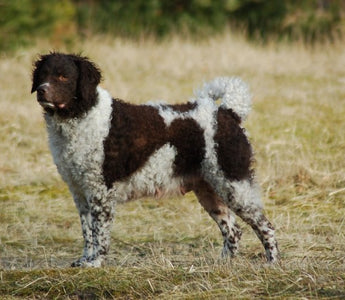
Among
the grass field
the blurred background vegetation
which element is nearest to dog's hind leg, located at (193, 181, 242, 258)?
the grass field

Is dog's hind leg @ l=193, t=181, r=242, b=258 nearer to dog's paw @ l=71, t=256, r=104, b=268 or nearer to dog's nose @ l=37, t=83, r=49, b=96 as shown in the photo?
dog's paw @ l=71, t=256, r=104, b=268

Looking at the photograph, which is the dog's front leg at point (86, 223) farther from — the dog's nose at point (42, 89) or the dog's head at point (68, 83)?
the dog's nose at point (42, 89)

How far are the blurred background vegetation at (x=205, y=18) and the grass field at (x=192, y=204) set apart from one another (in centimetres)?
393

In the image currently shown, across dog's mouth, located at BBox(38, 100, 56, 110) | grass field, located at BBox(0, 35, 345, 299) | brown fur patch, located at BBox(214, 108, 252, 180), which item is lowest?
grass field, located at BBox(0, 35, 345, 299)

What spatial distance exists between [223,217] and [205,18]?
16741 millimetres

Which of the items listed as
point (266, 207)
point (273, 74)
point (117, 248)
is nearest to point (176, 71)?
point (273, 74)

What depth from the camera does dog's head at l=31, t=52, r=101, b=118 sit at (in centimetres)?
651

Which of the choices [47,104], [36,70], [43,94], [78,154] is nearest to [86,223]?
[78,154]

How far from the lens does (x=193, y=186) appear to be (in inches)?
277

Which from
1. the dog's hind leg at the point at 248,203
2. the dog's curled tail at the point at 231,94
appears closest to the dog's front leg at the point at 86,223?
the dog's hind leg at the point at 248,203

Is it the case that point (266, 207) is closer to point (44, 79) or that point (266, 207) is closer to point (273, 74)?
point (44, 79)

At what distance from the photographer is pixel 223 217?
717 cm

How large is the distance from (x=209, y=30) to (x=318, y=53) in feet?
13.2

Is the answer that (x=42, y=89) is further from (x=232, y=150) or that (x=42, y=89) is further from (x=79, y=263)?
(x=232, y=150)
